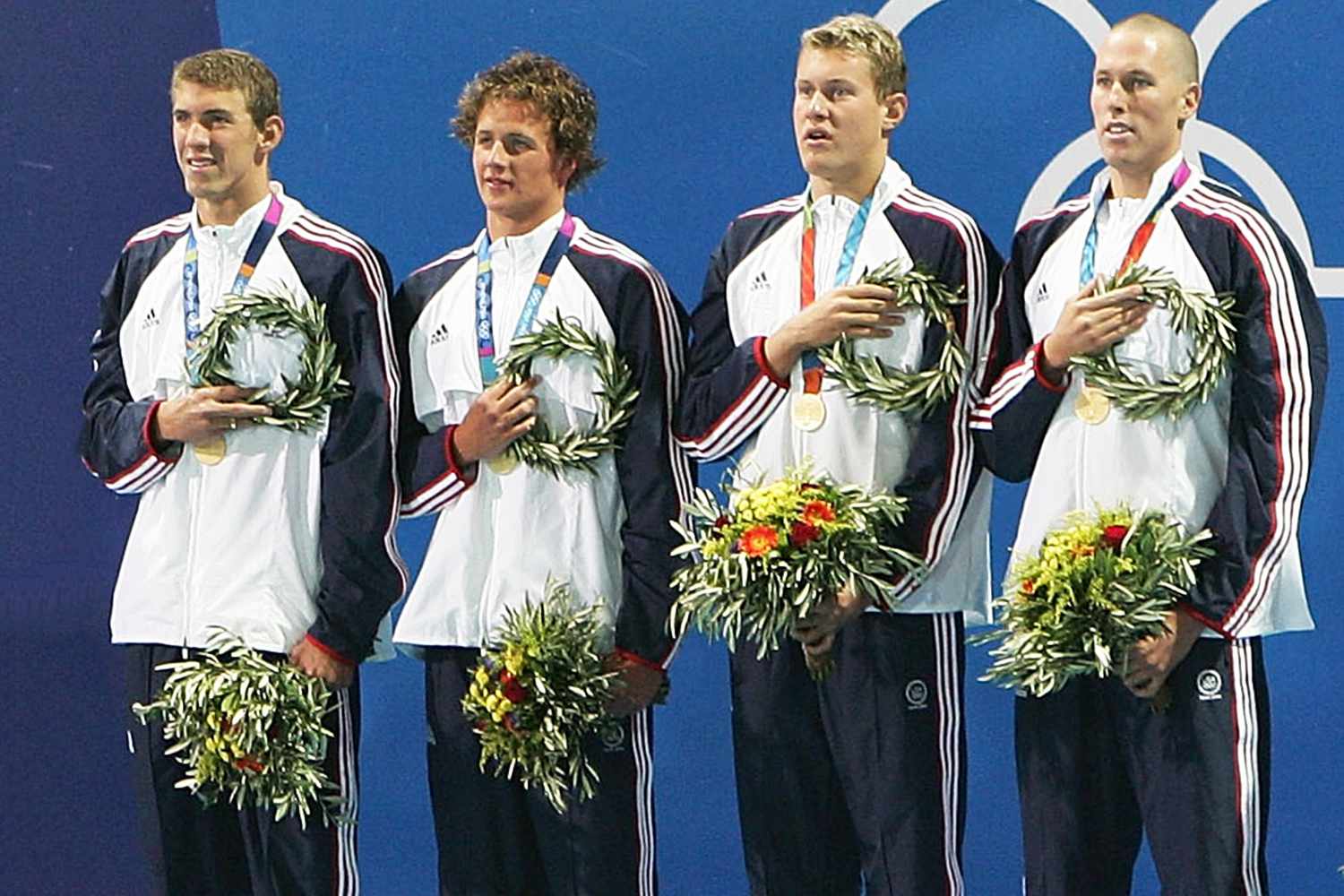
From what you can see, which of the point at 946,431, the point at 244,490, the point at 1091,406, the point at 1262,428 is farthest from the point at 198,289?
the point at 1262,428

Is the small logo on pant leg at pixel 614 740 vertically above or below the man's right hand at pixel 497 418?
below

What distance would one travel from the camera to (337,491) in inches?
200

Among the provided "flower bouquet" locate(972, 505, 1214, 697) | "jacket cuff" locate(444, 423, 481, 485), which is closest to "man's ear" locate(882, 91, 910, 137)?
"flower bouquet" locate(972, 505, 1214, 697)

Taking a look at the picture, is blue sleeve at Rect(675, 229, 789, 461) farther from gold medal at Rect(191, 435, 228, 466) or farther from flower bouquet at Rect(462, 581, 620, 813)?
gold medal at Rect(191, 435, 228, 466)

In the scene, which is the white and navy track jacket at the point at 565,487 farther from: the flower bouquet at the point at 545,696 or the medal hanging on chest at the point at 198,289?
the medal hanging on chest at the point at 198,289

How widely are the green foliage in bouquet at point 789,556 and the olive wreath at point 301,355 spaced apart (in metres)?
0.87

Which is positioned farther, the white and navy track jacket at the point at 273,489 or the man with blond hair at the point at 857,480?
the white and navy track jacket at the point at 273,489

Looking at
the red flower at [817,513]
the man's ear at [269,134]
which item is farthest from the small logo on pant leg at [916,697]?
the man's ear at [269,134]

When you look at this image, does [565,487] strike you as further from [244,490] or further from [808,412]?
[244,490]

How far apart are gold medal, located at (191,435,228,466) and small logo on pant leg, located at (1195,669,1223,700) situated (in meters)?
2.10

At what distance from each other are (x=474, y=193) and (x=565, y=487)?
160 centimetres

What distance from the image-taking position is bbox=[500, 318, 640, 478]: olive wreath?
5.02 metres

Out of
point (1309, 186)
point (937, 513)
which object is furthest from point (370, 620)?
point (1309, 186)

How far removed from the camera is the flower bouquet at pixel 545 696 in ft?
16.0
